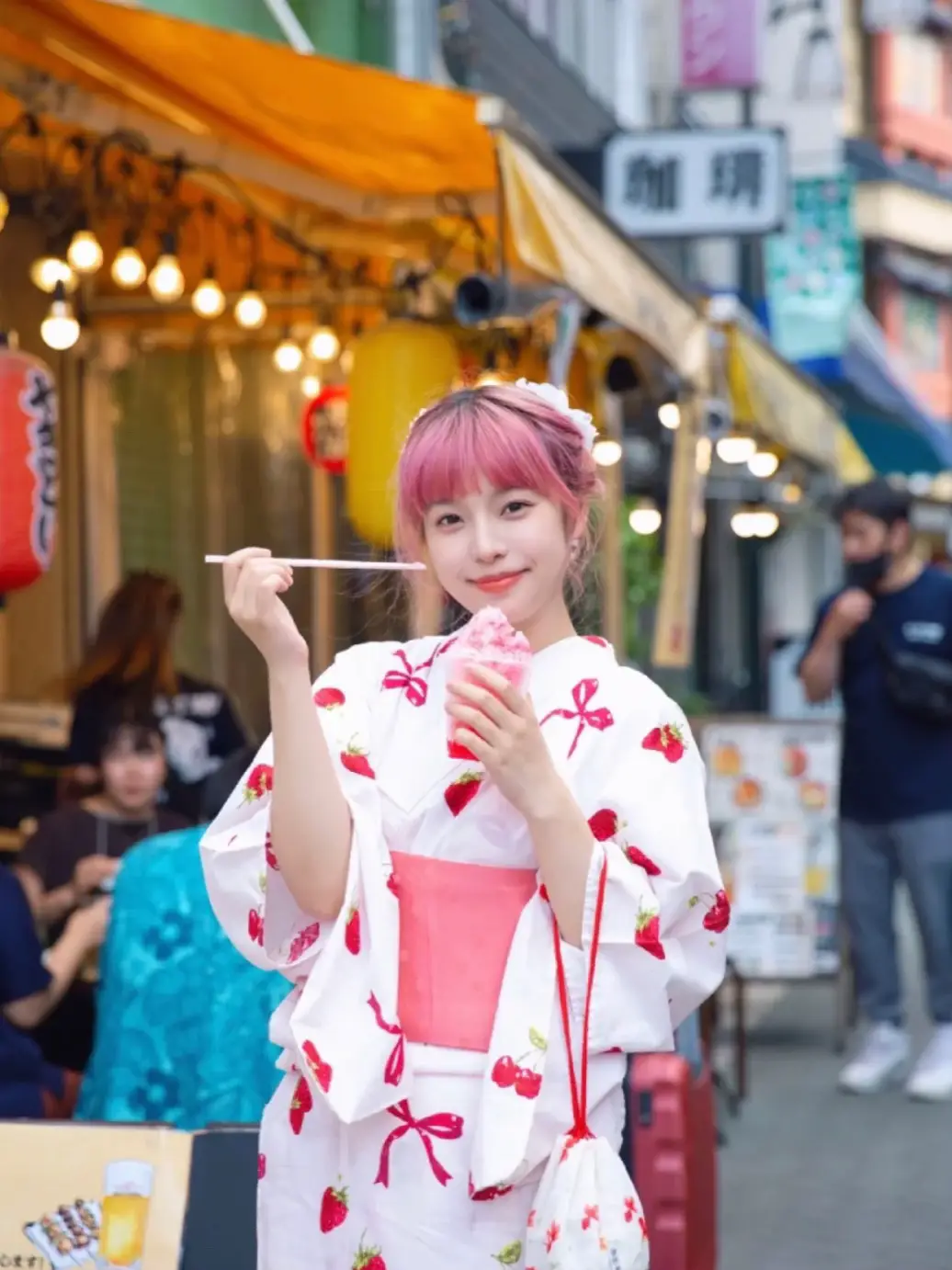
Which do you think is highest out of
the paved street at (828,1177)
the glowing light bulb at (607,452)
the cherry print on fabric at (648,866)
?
the glowing light bulb at (607,452)

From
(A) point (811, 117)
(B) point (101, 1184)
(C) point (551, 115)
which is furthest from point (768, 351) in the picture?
(A) point (811, 117)

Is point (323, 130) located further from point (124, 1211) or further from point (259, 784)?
point (259, 784)

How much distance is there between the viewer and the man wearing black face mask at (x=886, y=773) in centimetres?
844

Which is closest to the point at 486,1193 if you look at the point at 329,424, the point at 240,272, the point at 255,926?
the point at 255,926

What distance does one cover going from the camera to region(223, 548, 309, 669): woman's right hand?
276 centimetres

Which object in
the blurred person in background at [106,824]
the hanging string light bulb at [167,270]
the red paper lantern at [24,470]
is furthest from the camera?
the hanging string light bulb at [167,270]

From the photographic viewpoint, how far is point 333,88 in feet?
21.3

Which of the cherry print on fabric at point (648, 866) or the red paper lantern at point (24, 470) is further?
the red paper lantern at point (24, 470)

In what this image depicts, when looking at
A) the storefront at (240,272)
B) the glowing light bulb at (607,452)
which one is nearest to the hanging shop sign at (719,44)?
the glowing light bulb at (607,452)

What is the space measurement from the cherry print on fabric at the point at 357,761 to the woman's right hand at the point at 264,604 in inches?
7.6

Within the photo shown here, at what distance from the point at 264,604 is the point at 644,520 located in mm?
13908

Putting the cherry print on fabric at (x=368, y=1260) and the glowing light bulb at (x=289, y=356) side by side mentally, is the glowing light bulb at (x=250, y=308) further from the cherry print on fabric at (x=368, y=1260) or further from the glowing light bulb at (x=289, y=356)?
the cherry print on fabric at (x=368, y=1260)

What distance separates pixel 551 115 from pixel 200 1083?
1128cm

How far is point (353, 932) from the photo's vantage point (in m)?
2.87
